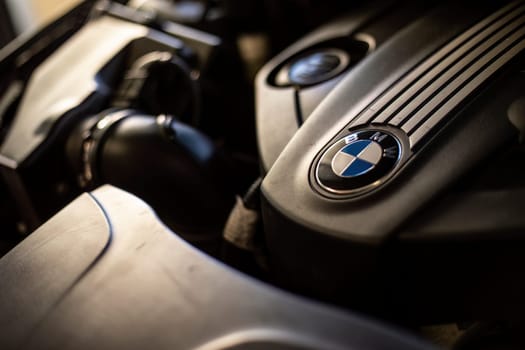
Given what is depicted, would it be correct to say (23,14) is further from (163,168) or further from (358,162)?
(358,162)

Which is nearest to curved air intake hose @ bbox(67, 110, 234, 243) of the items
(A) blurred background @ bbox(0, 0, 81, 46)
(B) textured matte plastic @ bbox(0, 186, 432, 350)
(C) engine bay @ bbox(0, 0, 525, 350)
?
(C) engine bay @ bbox(0, 0, 525, 350)

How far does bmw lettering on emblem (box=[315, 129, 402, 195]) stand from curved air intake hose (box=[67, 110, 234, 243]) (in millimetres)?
178

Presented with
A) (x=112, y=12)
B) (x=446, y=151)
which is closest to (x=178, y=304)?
(x=446, y=151)

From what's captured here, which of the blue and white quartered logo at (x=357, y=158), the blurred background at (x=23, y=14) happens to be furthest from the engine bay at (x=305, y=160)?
the blurred background at (x=23, y=14)

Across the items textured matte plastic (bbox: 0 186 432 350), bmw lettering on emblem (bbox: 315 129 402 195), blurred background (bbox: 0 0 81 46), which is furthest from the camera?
blurred background (bbox: 0 0 81 46)

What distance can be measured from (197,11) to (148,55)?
185 millimetres

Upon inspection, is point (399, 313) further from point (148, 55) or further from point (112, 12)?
point (112, 12)

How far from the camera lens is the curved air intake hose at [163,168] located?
627 millimetres

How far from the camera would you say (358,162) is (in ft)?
1.54

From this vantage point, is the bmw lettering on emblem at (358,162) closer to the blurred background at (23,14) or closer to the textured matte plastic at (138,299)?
the textured matte plastic at (138,299)

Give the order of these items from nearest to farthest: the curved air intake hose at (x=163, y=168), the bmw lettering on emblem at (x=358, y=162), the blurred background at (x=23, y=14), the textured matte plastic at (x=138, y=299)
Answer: the textured matte plastic at (x=138, y=299) < the bmw lettering on emblem at (x=358, y=162) < the curved air intake hose at (x=163, y=168) < the blurred background at (x=23, y=14)

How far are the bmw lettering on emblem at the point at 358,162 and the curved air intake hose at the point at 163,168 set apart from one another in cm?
18

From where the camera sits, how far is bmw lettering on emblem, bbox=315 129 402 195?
457 mm

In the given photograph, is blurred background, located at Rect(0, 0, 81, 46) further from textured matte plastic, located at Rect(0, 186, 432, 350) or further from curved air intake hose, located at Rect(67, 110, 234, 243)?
textured matte plastic, located at Rect(0, 186, 432, 350)
